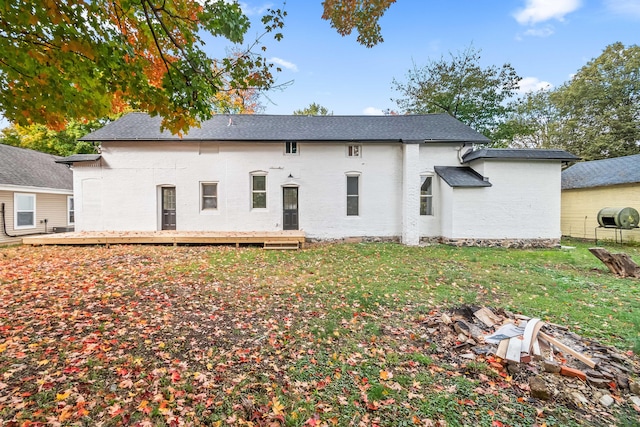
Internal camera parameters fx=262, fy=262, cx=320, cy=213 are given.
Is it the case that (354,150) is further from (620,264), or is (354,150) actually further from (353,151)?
(620,264)

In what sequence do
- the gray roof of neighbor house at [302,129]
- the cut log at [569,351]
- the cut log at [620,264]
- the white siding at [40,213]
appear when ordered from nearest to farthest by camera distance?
the cut log at [569,351] < the cut log at [620,264] < the white siding at [40,213] < the gray roof of neighbor house at [302,129]

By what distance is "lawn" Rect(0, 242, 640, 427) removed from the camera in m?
2.51

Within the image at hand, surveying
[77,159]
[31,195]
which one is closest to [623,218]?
[77,159]

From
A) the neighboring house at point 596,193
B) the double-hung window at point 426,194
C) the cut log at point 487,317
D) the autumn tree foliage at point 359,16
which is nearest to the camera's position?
the cut log at point 487,317

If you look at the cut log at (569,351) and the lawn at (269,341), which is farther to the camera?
the cut log at (569,351)

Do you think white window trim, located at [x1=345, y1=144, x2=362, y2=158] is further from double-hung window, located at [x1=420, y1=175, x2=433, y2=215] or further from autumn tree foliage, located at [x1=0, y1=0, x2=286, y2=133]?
autumn tree foliage, located at [x1=0, y1=0, x2=286, y2=133]

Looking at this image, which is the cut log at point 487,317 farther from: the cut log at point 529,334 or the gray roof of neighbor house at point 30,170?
the gray roof of neighbor house at point 30,170

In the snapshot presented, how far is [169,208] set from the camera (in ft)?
40.1

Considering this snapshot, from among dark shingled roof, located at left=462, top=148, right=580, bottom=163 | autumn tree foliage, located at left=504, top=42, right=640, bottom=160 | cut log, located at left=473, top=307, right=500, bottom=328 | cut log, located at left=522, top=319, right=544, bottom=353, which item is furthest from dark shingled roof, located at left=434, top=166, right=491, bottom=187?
autumn tree foliage, located at left=504, top=42, right=640, bottom=160

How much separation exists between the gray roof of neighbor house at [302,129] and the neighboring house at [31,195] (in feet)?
13.7

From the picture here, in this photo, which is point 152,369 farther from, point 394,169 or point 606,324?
point 394,169

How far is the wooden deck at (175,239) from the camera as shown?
33.8ft

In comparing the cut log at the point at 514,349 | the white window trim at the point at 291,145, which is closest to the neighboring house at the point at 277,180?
the white window trim at the point at 291,145

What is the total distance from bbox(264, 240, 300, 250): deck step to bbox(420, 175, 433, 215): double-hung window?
6208 mm
